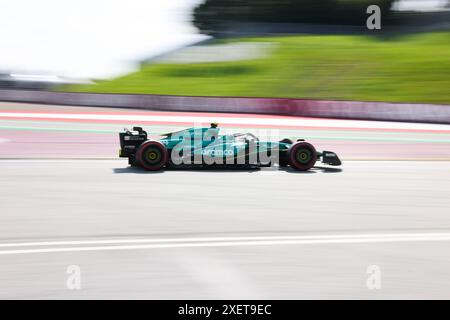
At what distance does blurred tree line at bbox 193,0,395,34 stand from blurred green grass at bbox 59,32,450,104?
4323mm

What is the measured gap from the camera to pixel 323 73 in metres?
43.1

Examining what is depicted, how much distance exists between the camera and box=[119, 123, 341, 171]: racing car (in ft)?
36.6

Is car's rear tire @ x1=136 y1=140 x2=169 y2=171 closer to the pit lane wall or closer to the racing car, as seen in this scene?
the racing car

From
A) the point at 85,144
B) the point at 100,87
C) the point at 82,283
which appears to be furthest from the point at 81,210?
the point at 100,87

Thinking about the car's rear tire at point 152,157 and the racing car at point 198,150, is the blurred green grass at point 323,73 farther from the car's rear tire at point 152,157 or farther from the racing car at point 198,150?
the car's rear tire at point 152,157

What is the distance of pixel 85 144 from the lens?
55.5ft

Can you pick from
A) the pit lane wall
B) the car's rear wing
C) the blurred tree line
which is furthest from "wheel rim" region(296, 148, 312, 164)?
the blurred tree line

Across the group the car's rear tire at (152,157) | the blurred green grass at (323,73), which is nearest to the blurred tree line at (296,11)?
the blurred green grass at (323,73)

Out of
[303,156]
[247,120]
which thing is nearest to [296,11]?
[247,120]

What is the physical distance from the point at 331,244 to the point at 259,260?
39.5 inches

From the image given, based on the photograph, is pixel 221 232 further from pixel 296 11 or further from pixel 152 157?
pixel 296 11

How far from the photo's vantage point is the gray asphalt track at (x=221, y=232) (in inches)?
208

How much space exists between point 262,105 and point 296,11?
111ft
